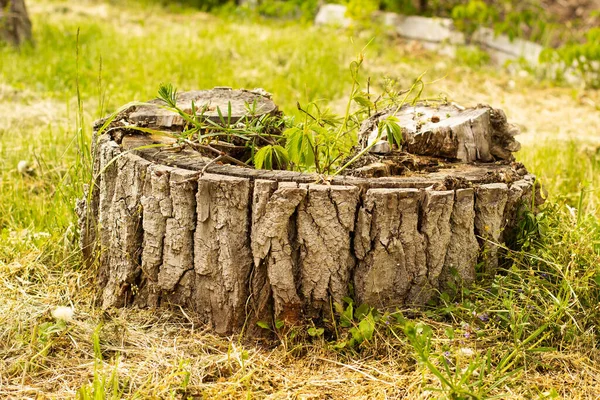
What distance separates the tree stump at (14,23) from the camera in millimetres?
6918

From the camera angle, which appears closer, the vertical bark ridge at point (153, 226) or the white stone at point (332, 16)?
the vertical bark ridge at point (153, 226)

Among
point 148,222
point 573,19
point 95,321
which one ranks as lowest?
point 95,321

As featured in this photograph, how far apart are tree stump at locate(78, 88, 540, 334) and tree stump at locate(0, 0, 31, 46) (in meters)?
4.86

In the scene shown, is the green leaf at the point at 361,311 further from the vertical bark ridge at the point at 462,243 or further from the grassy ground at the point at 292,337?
the vertical bark ridge at the point at 462,243

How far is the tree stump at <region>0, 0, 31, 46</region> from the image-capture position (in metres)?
6.92

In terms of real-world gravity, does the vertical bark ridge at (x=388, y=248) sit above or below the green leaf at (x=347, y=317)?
above

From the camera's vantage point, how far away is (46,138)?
4.41 m

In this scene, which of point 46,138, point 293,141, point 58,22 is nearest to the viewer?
point 293,141

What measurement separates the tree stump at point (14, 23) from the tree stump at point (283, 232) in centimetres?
486

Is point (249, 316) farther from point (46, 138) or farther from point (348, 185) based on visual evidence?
point (46, 138)

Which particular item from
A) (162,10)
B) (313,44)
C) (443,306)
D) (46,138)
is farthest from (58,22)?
(443,306)

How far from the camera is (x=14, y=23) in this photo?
6945 mm

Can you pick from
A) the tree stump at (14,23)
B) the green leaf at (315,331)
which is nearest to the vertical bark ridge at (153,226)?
the green leaf at (315,331)

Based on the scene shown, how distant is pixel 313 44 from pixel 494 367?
5370 mm
